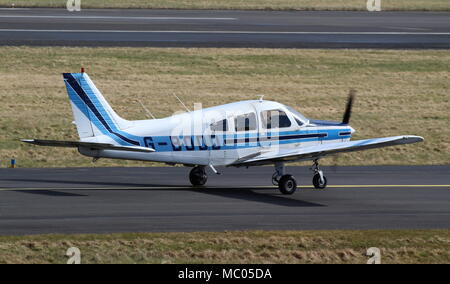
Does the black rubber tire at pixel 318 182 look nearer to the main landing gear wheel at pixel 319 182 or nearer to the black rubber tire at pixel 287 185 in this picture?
the main landing gear wheel at pixel 319 182

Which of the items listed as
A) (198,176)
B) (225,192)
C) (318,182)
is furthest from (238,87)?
(225,192)

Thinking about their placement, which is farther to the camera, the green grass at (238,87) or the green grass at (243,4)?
the green grass at (243,4)

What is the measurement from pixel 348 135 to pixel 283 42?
2796 cm

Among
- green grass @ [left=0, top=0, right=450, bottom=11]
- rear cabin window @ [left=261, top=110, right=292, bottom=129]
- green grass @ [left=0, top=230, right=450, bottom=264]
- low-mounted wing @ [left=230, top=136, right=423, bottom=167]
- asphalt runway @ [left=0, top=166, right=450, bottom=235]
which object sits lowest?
green grass @ [left=0, top=230, right=450, bottom=264]

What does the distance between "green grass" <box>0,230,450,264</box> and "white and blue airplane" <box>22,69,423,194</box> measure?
4.05m

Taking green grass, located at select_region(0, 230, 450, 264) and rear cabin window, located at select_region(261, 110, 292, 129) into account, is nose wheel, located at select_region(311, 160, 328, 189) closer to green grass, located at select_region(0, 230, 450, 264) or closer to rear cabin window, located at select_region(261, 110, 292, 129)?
rear cabin window, located at select_region(261, 110, 292, 129)

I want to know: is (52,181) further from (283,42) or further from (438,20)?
(438,20)

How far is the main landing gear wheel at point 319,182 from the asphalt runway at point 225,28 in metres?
26.7

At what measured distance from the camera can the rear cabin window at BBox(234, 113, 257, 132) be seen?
28.3 meters

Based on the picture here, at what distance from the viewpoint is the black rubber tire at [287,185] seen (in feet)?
92.4

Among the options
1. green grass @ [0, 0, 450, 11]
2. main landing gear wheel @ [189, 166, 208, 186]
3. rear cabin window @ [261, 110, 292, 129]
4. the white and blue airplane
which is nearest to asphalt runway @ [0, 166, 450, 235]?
main landing gear wheel @ [189, 166, 208, 186]

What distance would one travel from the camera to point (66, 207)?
26031 millimetres

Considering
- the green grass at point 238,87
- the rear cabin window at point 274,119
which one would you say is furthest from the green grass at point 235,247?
the green grass at point 238,87

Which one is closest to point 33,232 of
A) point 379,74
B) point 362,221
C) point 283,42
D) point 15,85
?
point 362,221
